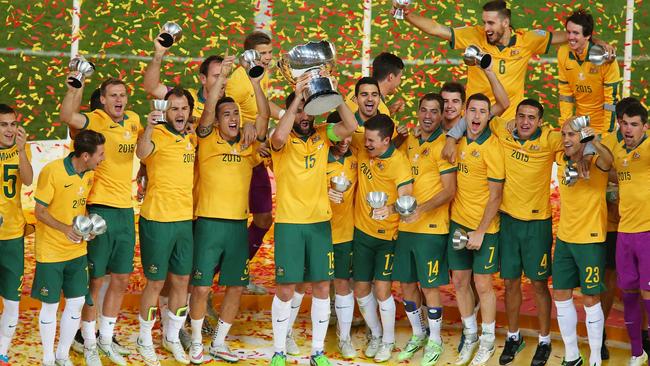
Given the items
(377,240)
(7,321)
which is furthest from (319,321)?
(7,321)

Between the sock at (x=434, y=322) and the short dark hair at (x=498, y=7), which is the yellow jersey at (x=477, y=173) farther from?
the short dark hair at (x=498, y=7)

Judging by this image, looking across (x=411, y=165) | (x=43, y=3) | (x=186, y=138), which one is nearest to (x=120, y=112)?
(x=186, y=138)

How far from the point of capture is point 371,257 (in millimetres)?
9750

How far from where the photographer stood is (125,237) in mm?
9297

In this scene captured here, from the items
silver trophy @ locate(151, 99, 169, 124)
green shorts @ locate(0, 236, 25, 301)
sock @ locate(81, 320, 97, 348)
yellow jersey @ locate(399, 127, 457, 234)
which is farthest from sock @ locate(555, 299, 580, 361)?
green shorts @ locate(0, 236, 25, 301)

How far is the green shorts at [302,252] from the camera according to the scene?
30.2ft

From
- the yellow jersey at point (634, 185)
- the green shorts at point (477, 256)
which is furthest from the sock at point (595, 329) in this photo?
the green shorts at point (477, 256)

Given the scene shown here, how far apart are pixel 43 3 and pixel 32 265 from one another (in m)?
4.20

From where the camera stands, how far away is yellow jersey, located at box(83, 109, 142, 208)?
925 cm

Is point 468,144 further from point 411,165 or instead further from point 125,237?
point 125,237

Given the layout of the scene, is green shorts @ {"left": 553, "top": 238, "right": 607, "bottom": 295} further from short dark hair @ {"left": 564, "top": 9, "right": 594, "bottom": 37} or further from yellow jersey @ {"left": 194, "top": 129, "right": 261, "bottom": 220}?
yellow jersey @ {"left": 194, "top": 129, "right": 261, "bottom": 220}

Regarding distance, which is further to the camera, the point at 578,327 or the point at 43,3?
the point at 43,3

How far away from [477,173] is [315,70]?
1.66 m

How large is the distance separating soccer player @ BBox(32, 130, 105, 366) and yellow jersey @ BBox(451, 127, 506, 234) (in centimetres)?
288
